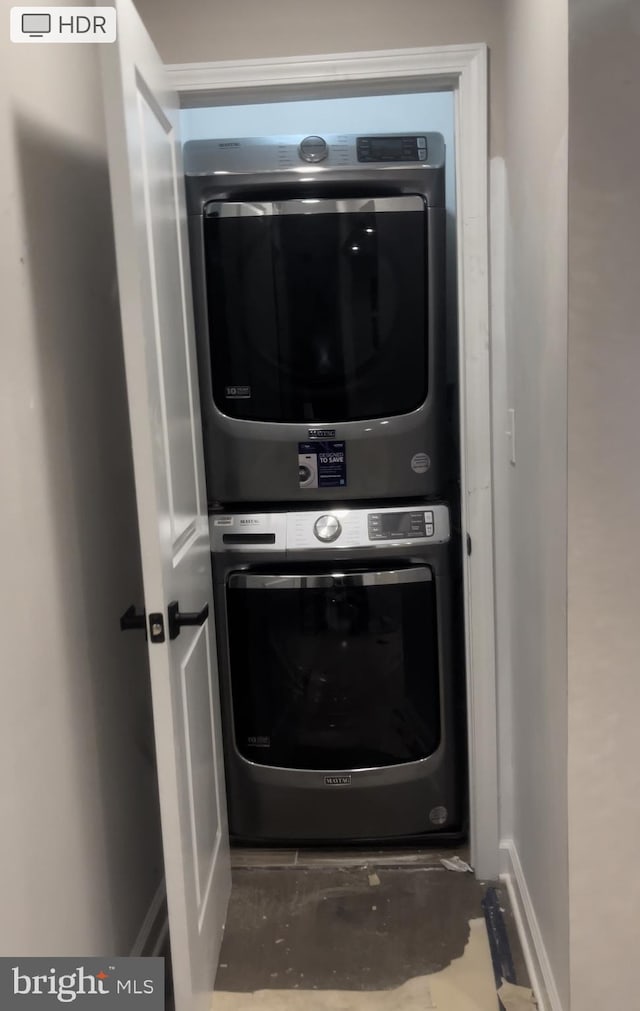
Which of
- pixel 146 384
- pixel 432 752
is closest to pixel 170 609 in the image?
pixel 146 384

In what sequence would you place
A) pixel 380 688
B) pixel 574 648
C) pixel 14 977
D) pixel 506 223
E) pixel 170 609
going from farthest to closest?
pixel 380 688
pixel 506 223
pixel 170 609
pixel 574 648
pixel 14 977

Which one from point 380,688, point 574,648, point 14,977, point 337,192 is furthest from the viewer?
point 380,688

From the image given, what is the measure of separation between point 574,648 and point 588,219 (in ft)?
2.20

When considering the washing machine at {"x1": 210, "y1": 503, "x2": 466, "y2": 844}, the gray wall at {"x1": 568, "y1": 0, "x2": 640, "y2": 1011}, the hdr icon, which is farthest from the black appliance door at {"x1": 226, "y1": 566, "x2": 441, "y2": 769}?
the hdr icon

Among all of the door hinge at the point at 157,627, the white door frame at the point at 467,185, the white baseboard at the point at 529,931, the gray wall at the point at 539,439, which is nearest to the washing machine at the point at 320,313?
the white door frame at the point at 467,185

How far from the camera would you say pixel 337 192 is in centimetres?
192

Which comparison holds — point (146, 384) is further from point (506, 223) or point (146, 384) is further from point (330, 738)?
point (330, 738)

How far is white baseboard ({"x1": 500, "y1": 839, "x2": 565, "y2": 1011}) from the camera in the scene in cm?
153

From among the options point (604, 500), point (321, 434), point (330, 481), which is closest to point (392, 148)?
point (321, 434)

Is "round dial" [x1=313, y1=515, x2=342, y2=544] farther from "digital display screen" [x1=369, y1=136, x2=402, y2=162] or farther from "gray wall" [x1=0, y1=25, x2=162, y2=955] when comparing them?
"digital display screen" [x1=369, y1=136, x2=402, y2=162]

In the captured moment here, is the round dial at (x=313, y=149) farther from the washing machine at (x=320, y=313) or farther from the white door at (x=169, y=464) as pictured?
the white door at (x=169, y=464)

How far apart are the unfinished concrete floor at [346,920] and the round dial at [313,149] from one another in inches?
71.3

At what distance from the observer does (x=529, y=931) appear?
171cm

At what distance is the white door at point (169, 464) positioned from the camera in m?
1.26
